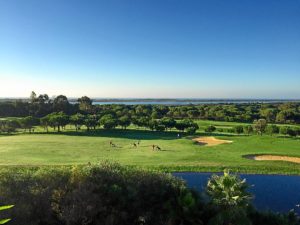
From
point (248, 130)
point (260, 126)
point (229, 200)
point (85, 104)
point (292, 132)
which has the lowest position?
point (248, 130)

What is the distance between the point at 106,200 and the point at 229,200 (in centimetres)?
829

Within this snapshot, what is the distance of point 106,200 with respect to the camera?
872 inches

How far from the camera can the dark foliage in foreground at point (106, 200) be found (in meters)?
21.0

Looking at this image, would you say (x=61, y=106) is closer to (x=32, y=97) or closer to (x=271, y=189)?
(x=32, y=97)

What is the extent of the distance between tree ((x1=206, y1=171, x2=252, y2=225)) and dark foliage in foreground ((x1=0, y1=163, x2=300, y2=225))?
0.29 meters

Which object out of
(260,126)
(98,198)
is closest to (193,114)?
(260,126)

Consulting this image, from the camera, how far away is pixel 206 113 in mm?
154375

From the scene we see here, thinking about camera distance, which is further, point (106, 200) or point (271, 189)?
point (271, 189)

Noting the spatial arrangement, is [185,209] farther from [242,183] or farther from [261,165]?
[261,165]

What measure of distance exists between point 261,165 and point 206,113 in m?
103

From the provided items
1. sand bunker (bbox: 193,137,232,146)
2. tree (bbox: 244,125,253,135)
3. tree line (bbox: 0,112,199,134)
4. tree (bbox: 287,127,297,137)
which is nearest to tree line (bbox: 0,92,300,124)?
tree line (bbox: 0,112,199,134)

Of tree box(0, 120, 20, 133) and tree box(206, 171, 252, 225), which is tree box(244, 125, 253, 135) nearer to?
tree box(0, 120, 20, 133)

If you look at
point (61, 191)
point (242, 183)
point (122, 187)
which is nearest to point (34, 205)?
point (61, 191)

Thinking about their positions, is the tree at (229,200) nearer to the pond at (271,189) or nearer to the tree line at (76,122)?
the pond at (271,189)
